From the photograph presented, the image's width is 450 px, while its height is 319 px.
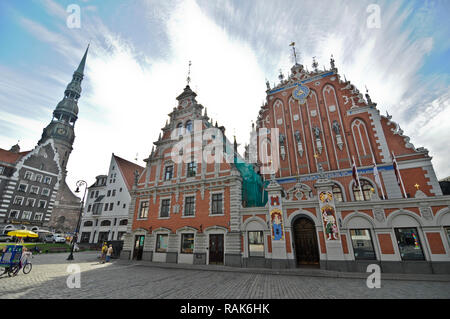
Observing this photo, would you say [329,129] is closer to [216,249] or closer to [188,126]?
[188,126]

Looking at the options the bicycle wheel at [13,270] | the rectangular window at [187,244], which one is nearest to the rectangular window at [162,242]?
the rectangular window at [187,244]

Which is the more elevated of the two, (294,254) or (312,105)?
(312,105)

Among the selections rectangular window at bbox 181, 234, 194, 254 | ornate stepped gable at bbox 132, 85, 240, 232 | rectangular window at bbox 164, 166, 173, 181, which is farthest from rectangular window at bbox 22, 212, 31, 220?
rectangular window at bbox 181, 234, 194, 254

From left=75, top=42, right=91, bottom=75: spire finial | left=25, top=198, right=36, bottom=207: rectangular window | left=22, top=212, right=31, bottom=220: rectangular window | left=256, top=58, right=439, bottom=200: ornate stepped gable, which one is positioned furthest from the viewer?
left=75, top=42, right=91, bottom=75: spire finial

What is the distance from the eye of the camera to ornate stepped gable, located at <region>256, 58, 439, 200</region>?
1742 centimetres

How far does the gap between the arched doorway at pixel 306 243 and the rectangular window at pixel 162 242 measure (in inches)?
481

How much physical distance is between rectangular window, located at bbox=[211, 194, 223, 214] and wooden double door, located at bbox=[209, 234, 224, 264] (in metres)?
2.07

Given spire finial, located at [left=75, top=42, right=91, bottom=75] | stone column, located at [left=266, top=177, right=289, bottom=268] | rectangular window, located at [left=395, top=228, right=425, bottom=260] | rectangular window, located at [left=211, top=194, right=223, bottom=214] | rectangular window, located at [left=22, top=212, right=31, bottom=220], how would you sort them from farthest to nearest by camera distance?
spire finial, located at [left=75, top=42, right=91, bottom=75] → rectangular window, located at [left=22, top=212, right=31, bottom=220] → rectangular window, located at [left=211, top=194, right=223, bottom=214] → stone column, located at [left=266, top=177, right=289, bottom=268] → rectangular window, located at [left=395, top=228, right=425, bottom=260]

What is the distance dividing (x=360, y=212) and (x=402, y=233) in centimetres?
258

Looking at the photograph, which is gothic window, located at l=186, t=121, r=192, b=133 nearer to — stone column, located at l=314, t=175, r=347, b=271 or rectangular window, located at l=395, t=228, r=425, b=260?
stone column, located at l=314, t=175, r=347, b=271

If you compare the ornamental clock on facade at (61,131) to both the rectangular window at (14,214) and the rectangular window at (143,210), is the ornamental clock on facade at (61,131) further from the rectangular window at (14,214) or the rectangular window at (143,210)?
the rectangular window at (143,210)

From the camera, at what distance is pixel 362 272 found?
12.9 m
